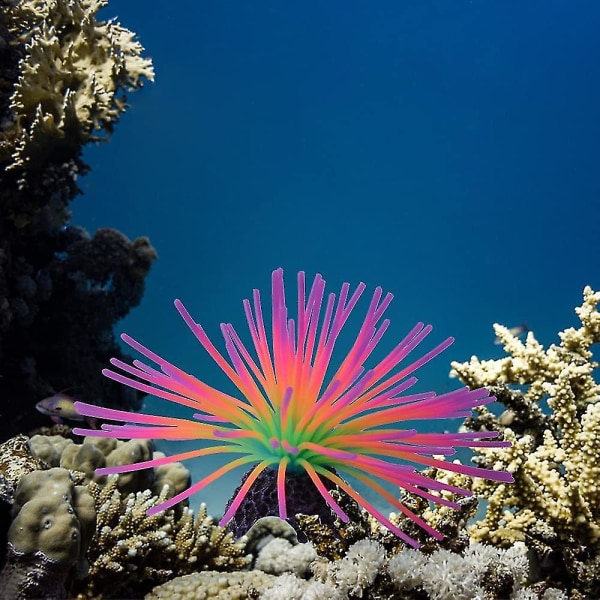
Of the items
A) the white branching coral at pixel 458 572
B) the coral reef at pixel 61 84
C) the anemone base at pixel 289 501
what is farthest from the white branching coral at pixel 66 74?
the white branching coral at pixel 458 572

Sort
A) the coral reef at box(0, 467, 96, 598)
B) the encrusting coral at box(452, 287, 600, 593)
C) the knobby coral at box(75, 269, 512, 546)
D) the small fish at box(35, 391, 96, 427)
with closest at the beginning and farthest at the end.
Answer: the coral reef at box(0, 467, 96, 598)
the knobby coral at box(75, 269, 512, 546)
the encrusting coral at box(452, 287, 600, 593)
the small fish at box(35, 391, 96, 427)

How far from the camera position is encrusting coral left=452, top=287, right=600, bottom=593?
2.06m

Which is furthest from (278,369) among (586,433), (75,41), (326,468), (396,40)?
(396,40)

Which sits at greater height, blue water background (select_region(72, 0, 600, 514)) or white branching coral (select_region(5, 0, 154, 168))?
blue water background (select_region(72, 0, 600, 514))

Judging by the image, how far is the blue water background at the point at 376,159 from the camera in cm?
7825

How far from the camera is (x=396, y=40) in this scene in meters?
83.2

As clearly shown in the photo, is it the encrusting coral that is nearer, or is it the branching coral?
the branching coral

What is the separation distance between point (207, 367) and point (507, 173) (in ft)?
187

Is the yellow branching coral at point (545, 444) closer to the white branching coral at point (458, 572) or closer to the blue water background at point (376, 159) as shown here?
the white branching coral at point (458, 572)

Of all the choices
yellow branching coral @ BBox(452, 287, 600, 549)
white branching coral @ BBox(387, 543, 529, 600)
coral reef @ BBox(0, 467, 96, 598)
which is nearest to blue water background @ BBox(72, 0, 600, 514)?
yellow branching coral @ BBox(452, 287, 600, 549)

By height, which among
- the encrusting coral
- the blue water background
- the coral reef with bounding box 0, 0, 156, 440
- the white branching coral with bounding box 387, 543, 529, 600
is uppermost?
the blue water background

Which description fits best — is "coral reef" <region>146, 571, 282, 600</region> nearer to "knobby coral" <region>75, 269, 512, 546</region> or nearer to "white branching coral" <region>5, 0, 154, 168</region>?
"knobby coral" <region>75, 269, 512, 546</region>

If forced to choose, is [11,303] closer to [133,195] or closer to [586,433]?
[586,433]

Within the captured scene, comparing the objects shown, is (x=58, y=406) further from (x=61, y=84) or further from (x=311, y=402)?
(x=311, y=402)
